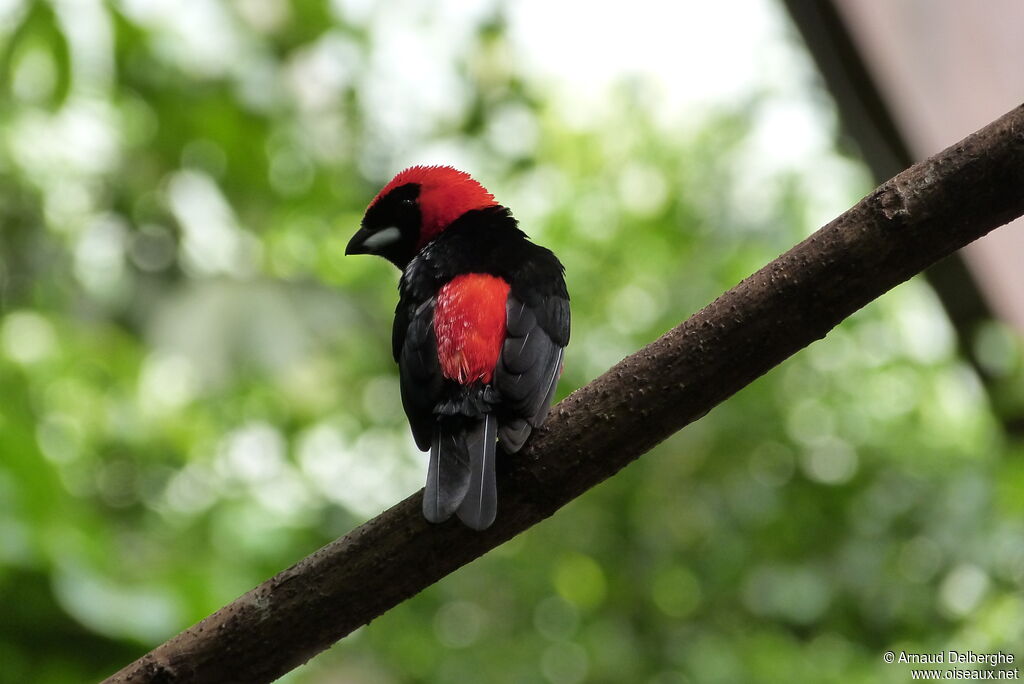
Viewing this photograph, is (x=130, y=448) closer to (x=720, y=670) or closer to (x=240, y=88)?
(x=240, y=88)

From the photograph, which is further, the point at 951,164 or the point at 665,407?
the point at 665,407

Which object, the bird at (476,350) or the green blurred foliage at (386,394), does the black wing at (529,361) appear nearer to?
the bird at (476,350)

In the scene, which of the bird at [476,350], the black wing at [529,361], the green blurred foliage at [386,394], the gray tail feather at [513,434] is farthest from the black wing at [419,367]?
the green blurred foliage at [386,394]

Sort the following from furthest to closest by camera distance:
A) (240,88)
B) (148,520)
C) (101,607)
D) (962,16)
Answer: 1. (148,520)
2. (240,88)
3. (962,16)
4. (101,607)

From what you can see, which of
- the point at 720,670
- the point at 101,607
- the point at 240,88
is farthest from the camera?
the point at 240,88

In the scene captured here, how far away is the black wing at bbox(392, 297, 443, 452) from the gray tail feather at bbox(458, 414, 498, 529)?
189 millimetres

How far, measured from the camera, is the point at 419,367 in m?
2.41

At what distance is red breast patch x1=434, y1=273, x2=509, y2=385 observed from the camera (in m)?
2.36

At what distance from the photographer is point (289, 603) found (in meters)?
1.98

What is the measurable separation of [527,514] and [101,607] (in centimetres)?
207

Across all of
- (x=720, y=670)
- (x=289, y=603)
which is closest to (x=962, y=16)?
(x=720, y=670)

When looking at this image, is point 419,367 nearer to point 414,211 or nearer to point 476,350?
point 476,350

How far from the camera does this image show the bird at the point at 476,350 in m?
2.02

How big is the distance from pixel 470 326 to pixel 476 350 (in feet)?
0.28
